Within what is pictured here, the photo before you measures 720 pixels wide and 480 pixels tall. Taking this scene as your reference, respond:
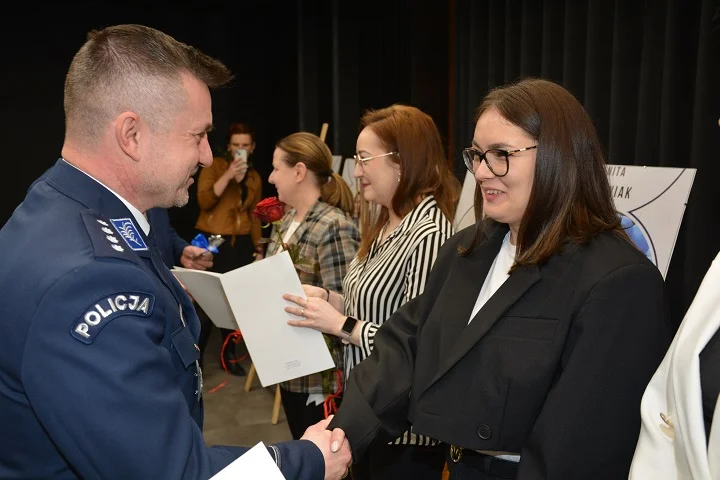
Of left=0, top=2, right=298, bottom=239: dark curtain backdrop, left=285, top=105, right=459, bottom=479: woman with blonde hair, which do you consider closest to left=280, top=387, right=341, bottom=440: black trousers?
left=285, top=105, right=459, bottom=479: woman with blonde hair

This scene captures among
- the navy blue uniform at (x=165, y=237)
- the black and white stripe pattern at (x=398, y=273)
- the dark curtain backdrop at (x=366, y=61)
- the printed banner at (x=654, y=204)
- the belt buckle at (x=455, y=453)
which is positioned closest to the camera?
the belt buckle at (x=455, y=453)

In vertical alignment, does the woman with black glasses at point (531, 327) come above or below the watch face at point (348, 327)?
above

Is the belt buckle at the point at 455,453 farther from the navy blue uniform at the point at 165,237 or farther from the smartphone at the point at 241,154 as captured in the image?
the smartphone at the point at 241,154

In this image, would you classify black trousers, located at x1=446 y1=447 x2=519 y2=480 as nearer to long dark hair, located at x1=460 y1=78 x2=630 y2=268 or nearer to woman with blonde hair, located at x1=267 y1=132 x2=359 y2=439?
long dark hair, located at x1=460 y1=78 x2=630 y2=268

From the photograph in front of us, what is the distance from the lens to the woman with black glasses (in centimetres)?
121

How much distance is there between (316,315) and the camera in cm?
208

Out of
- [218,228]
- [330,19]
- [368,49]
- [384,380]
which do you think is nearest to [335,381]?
[384,380]

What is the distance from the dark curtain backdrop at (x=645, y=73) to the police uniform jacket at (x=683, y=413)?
157 cm

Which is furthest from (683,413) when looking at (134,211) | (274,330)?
(274,330)

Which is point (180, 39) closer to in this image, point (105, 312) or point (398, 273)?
point (398, 273)

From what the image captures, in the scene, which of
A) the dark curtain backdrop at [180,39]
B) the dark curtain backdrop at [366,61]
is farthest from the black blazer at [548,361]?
the dark curtain backdrop at [180,39]

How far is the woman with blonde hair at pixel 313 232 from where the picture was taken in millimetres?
2520

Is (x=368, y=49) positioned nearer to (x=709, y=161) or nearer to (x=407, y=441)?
(x=709, y=161)

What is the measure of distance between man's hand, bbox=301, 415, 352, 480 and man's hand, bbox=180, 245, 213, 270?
79.7 inches
